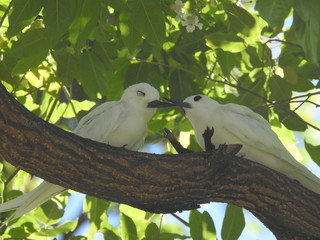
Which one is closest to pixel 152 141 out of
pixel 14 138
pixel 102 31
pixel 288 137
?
pixel 288 137

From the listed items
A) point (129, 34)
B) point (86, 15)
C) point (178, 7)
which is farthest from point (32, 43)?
point (178, 7)

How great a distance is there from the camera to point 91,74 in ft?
19.6

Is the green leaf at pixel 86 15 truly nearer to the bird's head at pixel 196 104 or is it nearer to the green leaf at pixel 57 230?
the bird's head at pixel 196 104

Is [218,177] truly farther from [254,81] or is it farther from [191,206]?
[254,81]

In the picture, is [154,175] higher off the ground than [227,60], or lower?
lower

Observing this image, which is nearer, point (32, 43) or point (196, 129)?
point (32, 43)

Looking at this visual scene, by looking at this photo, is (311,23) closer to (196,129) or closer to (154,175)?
(154,175)

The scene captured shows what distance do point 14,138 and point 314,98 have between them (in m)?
5.86

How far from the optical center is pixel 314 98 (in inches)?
369

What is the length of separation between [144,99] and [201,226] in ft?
4.19

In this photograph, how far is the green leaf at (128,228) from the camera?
20.0ft

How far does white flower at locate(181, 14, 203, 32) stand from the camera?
6355 millimetres

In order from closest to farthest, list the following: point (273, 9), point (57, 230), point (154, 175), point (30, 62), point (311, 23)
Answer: point (311, 23) → point (273, 9) → point (154, 175) → point (30, 62) → point (57, 230)

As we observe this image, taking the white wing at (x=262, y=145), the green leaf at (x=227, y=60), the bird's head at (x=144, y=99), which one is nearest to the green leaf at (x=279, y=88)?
the green leaf at (x=227, y=60)
